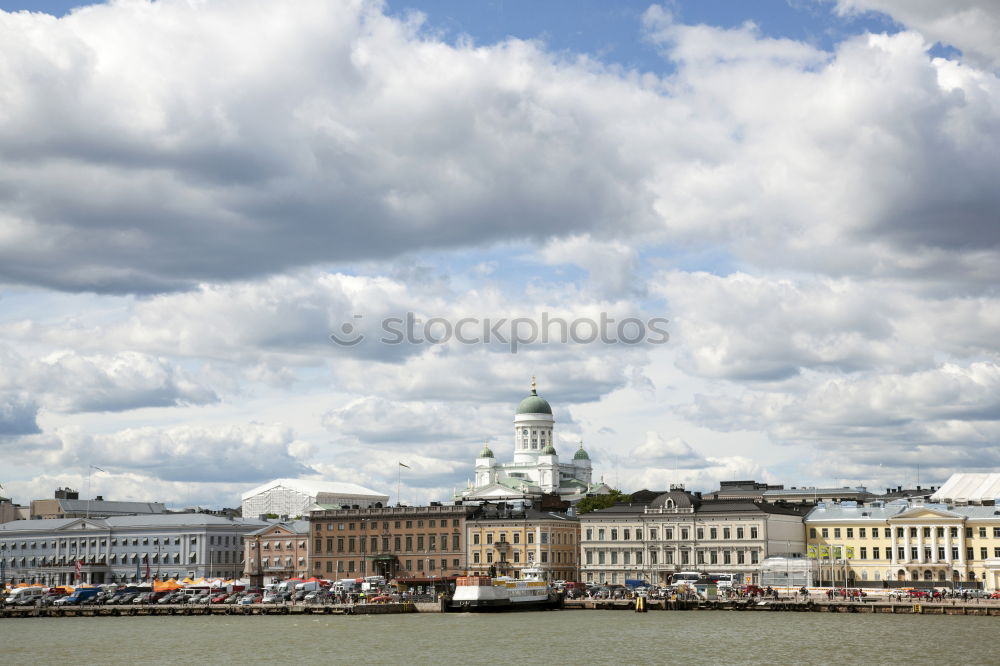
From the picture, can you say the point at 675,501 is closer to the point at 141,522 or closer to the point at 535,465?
the point at 535,465

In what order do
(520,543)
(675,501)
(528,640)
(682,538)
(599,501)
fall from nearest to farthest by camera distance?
1. (528,640)
2. (682,538)
3. (675,501)
4. (520,543)
5. (599,501)

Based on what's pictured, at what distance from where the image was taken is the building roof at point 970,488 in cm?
15075

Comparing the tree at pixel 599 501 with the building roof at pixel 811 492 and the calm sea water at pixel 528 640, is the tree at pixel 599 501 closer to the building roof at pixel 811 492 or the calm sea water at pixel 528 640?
the building roof at pixel 811 492

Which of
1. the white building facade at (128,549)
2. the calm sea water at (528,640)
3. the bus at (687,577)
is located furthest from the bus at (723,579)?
the white building facade at (128,549)

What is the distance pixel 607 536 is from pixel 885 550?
1039 inches

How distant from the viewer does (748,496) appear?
166 meters

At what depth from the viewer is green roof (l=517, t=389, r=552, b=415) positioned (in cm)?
19638

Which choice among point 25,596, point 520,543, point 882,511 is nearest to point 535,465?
point 520,543

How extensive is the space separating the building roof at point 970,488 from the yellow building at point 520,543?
4192 cm

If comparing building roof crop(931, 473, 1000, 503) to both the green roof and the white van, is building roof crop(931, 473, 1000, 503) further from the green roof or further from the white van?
the white van

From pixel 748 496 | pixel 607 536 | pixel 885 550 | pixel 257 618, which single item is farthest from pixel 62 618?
pixel 748 496

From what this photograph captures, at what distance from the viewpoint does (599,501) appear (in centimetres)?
16512

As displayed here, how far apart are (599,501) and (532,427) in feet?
108

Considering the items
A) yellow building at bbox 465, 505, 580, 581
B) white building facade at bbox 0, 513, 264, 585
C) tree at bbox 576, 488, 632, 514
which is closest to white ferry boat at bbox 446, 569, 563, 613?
yellow building at bbox 465, 505, 580, 581
